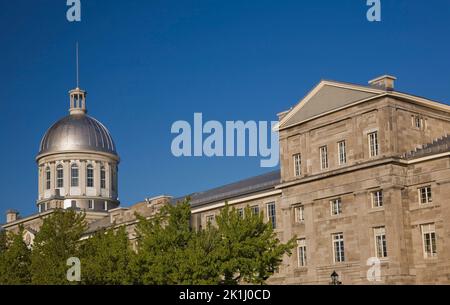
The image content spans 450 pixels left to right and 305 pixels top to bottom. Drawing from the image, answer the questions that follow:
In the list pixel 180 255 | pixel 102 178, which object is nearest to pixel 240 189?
pixel 180 255

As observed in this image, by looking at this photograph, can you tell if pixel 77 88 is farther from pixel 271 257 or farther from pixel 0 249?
pixel 271 257

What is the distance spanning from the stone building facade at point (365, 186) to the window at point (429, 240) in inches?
2.6

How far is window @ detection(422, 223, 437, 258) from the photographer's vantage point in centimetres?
5414

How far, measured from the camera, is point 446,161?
2112 inches

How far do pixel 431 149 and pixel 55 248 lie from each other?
2837cm

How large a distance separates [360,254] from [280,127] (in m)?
13.1

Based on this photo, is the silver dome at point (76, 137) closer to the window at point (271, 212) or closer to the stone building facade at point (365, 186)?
the window at point (271, 212)

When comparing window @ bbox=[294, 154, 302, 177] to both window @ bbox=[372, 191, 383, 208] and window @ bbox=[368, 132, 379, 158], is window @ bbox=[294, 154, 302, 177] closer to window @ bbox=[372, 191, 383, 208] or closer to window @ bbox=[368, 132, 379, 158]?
window @ bbox=[368, 132, 379, 158]

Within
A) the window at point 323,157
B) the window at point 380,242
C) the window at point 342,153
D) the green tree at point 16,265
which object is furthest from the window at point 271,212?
the green tree at point 16,265

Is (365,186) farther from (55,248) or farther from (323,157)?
(55,248)

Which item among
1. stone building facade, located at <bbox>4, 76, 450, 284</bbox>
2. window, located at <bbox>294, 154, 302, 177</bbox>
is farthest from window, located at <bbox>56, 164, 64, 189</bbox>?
window, located at <bbox>294, 154, 302, 177</bbox>

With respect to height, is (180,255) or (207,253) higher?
(207,253)

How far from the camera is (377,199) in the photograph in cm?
5647
